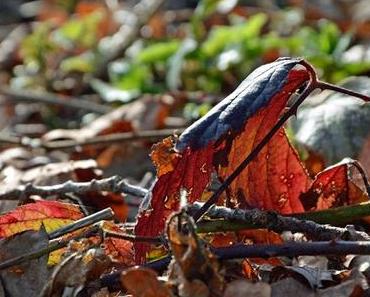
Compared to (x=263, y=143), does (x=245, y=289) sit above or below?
below

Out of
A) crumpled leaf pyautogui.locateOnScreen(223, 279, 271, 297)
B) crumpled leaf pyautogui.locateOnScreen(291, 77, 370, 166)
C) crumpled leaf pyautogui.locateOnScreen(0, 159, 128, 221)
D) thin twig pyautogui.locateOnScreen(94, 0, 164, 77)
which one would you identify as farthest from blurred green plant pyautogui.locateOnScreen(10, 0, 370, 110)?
crumpled leaf pyautogui.locateOnScreen(223, 279, 271, 297)

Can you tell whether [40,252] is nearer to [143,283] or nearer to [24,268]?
[24,268]

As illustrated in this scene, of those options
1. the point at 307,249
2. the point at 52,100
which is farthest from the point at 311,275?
the point at 52,100

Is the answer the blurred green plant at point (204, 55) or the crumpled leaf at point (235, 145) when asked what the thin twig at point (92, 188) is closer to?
the crumpled leaf at point (235, 145)

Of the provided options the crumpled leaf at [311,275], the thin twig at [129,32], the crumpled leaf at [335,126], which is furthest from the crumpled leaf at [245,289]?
the thin twig at [129,32]

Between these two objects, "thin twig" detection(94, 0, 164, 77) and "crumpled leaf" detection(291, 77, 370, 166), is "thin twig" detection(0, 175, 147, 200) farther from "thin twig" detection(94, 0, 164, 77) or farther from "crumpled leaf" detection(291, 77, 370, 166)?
"thin twig" detection(94, 0, 164, 77)

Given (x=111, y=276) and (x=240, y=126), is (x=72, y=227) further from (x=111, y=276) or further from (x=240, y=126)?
(x=240, y=126)
